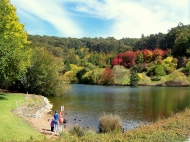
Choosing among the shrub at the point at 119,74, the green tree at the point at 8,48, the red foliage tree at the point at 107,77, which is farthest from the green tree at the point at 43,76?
the shrub at the point at 119,74

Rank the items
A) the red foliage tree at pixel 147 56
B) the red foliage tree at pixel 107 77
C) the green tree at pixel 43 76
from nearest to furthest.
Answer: the green tree at pixel 43 76
the red foliage tree at pixel 107 77
the red foliage tree at pixel 147 56

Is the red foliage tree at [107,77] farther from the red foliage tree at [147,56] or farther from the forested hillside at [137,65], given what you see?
the red foliage tree at [147,56]

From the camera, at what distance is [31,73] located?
148 feet

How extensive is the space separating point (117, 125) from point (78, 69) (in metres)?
95.4

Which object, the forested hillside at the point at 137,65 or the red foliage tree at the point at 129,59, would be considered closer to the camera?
the forested hillside at the point at 137,65

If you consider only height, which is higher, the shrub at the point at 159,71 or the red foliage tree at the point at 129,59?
the red foliage tree at the point at 129,59

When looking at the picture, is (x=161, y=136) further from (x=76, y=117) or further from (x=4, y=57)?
(x=4, y=57)

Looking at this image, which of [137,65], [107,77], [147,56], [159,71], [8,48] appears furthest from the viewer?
[147,56]

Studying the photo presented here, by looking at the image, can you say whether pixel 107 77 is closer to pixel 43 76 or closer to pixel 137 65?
pixel 137 65

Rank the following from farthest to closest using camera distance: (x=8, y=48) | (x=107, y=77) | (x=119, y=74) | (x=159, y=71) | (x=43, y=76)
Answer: (x=119, y=74) < (x=107, y=77) < (x=159, y=71) < (x=43, y=76) < (x=8, y=48)

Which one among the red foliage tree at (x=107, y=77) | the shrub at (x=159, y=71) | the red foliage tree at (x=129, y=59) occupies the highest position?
the red foliage tree at (x=129, y=59)

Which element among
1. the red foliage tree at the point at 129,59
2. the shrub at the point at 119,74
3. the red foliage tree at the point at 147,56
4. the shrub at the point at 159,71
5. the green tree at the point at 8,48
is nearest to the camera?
the green tree at the point at 8,48

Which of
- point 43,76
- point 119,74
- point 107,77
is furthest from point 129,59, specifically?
point 43,76

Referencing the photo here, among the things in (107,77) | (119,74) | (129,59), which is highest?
(129,59)
